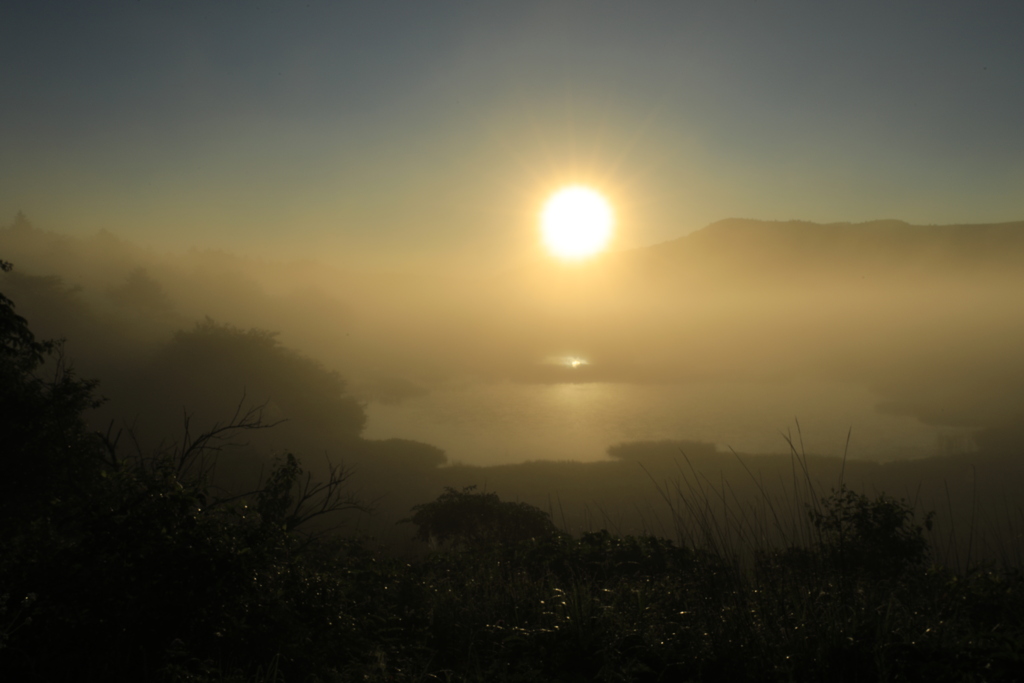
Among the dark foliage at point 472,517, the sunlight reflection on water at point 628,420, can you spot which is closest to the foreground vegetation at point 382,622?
the dark foliage at point 472,517

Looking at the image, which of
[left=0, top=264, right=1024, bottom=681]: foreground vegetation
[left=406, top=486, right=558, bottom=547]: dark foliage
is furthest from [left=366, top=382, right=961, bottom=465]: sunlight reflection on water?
[left=0, top=264, right=1024, bottom=681]: foreground vegetation

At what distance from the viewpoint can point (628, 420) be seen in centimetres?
10694

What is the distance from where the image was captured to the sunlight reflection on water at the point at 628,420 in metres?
87.8

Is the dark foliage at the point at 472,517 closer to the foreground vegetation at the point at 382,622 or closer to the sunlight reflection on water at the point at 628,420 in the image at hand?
the foreground vegetation at the point at 382,622

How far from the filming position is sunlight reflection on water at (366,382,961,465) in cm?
8781

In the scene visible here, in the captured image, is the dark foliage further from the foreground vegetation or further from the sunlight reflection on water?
the sunlight reflection on water

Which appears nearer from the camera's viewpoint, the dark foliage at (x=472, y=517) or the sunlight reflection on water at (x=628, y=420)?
the dark foliage at (x=472, y=517)

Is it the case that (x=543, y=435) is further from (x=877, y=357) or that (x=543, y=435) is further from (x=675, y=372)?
(x=877, y=357)

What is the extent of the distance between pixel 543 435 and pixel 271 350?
47.3 metres

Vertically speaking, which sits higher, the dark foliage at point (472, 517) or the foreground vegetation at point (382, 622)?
the foreground vegetation at point (382, 622)

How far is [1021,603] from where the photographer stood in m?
6.29

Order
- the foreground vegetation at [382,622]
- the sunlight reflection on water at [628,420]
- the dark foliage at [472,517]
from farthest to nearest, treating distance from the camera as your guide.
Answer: the sunlight reflection on water at [628,420], the dark foliage at [472,517], the foreground vegetation at [382,622]

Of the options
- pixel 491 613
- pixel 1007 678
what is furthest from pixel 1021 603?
pixel 491 613

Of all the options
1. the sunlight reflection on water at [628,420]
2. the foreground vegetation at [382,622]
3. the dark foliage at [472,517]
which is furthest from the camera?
the sunlight reflection on water at [628,420]
